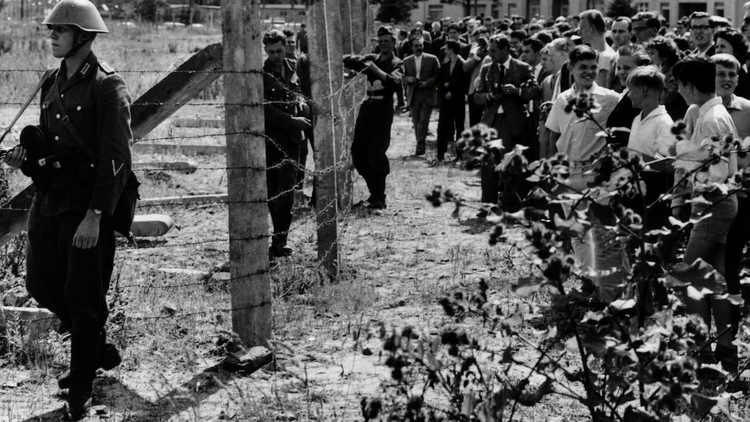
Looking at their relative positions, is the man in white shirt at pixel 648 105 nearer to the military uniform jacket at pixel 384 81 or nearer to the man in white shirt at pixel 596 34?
the man in white shirt at pixel 596 34

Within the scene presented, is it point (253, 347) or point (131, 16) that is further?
point (131, 16)

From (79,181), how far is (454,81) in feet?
37.7

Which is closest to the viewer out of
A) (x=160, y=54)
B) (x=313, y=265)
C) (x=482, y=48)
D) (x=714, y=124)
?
(x=714, y=124)

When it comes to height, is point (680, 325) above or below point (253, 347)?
above

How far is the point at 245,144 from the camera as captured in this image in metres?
5.64

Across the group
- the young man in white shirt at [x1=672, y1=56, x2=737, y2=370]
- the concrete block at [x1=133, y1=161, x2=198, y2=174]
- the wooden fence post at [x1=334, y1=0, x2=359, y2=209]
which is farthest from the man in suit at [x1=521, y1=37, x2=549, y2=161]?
the young man in white shirt at [x1=672, y1=56, x2=737, y2=370]

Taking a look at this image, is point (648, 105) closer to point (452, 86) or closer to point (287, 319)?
point (287, 319)

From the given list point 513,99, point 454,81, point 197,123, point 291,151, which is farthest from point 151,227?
point 197,123

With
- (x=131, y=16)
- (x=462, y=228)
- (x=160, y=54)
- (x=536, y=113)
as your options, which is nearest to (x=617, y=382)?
(x=462, y=228)

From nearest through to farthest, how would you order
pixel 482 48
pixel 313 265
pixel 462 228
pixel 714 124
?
pixel 714 124, pixel 313 265, pixel 462 228, pixel 482 48

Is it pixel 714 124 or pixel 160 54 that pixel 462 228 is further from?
pixel 160 54

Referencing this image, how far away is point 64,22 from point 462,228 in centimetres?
580

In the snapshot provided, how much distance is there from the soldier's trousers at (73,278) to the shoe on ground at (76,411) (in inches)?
3.6

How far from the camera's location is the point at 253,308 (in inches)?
227
